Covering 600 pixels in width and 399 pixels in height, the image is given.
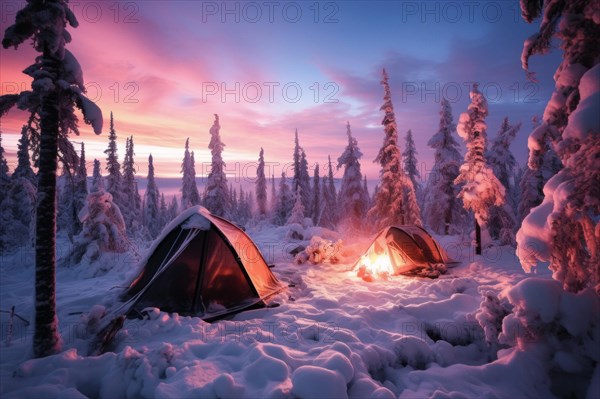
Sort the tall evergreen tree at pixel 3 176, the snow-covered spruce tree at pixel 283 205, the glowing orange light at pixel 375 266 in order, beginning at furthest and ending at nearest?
the snow-covered spruce tree at pixel 283 205 < the tall evergreen tree at pixel 3 176 < the glowing orange light at pixel 375 266

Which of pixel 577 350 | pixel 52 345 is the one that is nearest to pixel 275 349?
pixel 52 345

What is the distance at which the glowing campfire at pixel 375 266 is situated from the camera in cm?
1153

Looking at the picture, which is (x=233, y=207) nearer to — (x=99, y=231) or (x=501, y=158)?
(x=99, y=231)

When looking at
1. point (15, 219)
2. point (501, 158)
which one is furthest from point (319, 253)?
point (15, 219)

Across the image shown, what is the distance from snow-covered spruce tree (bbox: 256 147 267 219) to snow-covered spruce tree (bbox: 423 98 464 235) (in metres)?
30.6

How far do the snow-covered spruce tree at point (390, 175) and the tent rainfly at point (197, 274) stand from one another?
16.5 m

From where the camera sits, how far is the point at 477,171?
16734 millimetres

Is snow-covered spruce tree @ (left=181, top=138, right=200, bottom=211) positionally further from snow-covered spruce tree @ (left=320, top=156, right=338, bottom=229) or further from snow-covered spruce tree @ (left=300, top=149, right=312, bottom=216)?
snow-covered spruce tree @ (left=320, top=156, right=338, bottom=229)

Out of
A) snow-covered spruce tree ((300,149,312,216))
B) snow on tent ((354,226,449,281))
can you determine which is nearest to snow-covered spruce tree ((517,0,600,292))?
snow on tent ((354,226,449,281))

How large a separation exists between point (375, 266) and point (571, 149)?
28.9 feet

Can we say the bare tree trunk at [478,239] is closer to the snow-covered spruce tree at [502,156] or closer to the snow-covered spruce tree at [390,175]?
the snow-covered spruce tree at [390,175]

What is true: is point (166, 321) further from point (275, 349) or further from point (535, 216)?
point (535, 216)

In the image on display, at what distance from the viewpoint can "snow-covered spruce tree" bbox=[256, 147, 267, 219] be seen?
50.2 metres

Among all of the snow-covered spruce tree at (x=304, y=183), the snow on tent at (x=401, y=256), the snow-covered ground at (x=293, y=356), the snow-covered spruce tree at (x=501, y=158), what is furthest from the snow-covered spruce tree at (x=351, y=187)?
the snow-covered ground at (x=293, y=356)
